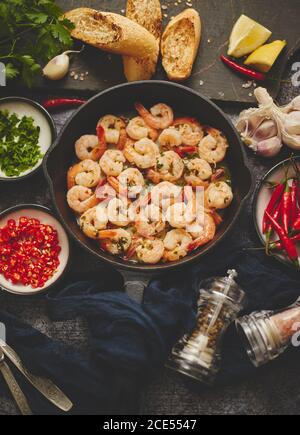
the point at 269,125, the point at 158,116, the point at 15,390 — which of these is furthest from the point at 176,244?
the point at 15,390

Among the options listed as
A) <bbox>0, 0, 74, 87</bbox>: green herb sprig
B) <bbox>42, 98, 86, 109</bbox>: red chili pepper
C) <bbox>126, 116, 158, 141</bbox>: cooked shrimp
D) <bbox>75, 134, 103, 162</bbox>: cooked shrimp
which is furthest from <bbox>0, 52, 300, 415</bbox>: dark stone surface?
<bbox>0, 0, 74, 87</bbox>: green herb sprig

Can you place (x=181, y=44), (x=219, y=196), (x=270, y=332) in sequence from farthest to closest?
1. (x=181, y=44)
2. (x=219, y=196)
3. (x=270, y=332)

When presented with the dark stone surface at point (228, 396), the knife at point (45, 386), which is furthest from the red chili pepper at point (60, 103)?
the knife at point (45, 386)

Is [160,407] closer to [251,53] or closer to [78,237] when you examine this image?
[78,237]

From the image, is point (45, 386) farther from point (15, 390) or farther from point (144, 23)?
point (144, 23)

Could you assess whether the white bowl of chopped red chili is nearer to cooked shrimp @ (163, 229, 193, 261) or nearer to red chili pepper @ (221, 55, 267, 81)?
cooked shrimp @ (163, 229, 193, 261)

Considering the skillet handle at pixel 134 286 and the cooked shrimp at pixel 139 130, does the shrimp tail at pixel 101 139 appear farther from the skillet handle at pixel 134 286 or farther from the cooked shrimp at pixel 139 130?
the skillet handle at pixel 134 286
